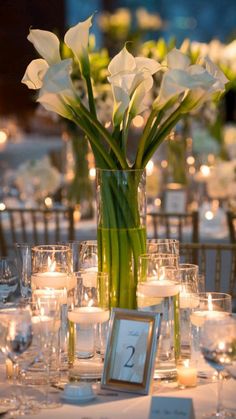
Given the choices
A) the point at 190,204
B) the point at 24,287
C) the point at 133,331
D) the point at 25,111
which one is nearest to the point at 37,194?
the point at 190,204

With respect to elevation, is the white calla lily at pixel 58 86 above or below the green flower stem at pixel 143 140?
above

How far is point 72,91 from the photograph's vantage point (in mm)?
2193

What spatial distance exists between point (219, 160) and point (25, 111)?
14.8 ft

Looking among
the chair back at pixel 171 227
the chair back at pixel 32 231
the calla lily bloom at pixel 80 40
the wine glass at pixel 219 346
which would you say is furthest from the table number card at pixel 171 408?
the chair back at pixel 32 231

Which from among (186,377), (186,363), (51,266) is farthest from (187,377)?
(51,266)

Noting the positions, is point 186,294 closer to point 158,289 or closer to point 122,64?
point 158,289

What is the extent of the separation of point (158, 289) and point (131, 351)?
0.54ft

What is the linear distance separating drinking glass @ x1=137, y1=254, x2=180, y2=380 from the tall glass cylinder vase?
0.24 feet

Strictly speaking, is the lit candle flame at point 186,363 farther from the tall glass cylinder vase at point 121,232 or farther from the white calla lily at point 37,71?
the white calla lily at point 37,71

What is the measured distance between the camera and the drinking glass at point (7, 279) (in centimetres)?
247

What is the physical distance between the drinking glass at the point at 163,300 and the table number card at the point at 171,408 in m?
0.34

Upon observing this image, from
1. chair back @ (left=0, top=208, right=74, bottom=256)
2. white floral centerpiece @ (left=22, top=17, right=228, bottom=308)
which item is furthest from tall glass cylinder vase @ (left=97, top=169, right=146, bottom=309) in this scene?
chair back @ (left=0, top=208, right=74, bottom=256)

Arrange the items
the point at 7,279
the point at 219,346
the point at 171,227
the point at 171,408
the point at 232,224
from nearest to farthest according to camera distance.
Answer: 1. the point at 171,408
2. the point at 219,346
3. the point at 7,279
4. the point at 232,224
5. the point at 171,227

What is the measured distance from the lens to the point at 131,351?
210cm
